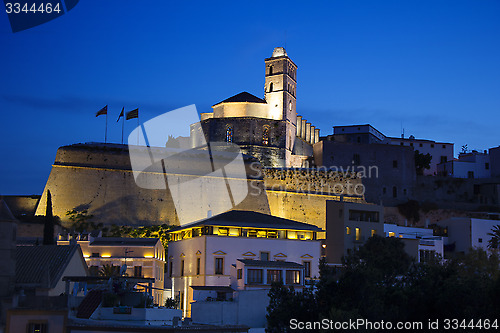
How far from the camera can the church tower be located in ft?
213

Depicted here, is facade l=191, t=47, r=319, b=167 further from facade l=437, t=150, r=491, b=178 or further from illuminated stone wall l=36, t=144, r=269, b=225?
facade l=437, t=150, r=491, b=178

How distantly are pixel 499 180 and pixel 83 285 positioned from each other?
50150mm

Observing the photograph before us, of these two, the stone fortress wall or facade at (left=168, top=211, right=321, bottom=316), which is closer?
facade at (left=168, top=211, right=321, bottom=316)

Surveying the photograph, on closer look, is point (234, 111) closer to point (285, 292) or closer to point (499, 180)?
point (499, 180)

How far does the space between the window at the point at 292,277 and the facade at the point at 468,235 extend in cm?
2148

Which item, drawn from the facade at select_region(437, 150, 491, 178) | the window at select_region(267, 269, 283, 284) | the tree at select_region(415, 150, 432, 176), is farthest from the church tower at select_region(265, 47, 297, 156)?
the window at select_region(267, 269, 283, 284)

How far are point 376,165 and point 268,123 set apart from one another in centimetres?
1077

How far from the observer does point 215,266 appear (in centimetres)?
3083

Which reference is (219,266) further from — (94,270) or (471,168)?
(471,168)

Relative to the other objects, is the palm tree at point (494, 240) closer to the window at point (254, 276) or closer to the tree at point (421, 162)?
the tree at point (421, 162)

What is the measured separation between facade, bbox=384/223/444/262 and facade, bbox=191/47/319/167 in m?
15.8

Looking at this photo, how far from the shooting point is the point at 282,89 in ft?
216

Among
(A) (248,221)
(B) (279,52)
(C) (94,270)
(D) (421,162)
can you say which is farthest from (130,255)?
(D) (421,162)

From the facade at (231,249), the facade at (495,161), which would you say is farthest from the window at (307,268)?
the facade at (495,161)
